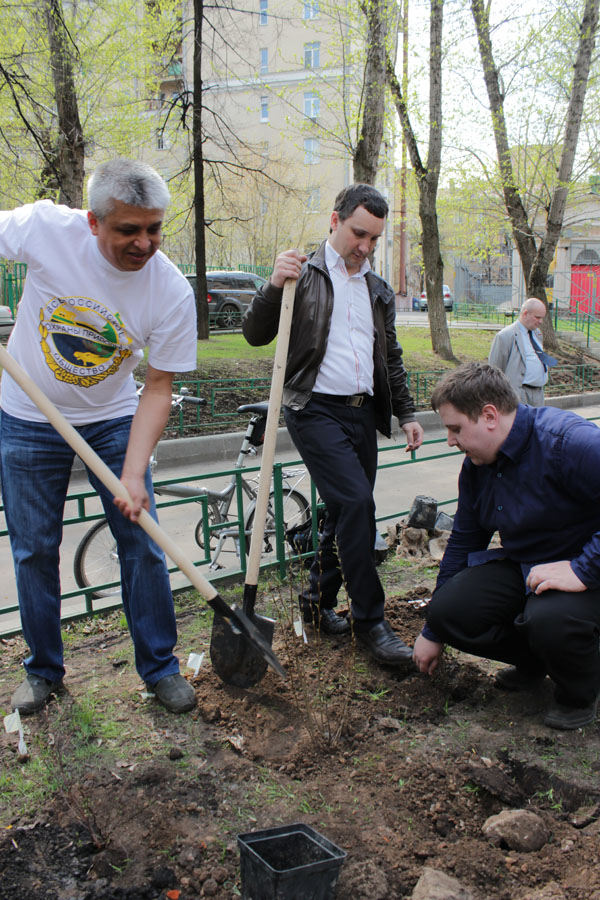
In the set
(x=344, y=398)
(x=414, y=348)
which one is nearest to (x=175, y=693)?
(x=344, y=398)

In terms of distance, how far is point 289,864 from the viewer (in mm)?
1830

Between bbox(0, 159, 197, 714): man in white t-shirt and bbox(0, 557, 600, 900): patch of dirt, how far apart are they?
0.24m

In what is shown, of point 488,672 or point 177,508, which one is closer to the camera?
point 488,672

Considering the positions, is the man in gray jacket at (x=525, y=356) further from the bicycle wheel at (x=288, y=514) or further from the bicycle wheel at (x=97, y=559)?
the bicycle wheel at (x=97, y=559)

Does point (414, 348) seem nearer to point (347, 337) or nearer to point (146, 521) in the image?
point (347, 337)

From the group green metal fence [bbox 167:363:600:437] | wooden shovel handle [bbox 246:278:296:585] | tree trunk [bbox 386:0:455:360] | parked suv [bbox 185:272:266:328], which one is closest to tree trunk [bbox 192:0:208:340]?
green metal fence [bbox 167:363:600:437]

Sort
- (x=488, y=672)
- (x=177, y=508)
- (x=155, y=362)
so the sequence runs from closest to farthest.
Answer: (x=155, y=362) < (x=488, y=672) < (x=177, y=508)

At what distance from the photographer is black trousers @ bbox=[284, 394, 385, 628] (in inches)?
121

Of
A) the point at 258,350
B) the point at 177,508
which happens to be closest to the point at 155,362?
the point at 177,508

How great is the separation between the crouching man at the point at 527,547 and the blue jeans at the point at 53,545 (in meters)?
1.02

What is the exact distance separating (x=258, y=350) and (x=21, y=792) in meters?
12.3

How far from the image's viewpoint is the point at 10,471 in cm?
270

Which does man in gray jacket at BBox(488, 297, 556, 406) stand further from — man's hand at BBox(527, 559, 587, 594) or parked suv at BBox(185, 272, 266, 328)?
parked suv at BBox(185, 272, 266, 328)

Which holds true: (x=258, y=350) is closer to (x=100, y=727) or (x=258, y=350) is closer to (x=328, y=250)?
(x=328, y=250)
